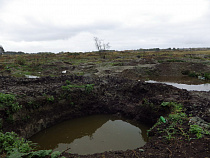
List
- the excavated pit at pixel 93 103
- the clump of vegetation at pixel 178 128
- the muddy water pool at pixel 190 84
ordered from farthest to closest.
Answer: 1. the muddy water pool at pixel 190 84
2. the excavated pit at pixel 93 103
3. the clump of vegetation at pixel 178 128

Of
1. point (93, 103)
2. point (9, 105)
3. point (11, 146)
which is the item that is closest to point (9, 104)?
point (9, 105)

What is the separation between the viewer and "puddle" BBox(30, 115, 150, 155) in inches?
239

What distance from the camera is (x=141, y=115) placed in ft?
26.1

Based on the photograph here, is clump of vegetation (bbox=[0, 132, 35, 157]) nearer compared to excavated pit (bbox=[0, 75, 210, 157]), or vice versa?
clump of vegetation (bbox=[0, 132, 35, 157])

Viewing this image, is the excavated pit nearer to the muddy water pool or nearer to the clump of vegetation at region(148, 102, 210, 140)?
the clump of vegetation at region(148, 102, 210, 140)

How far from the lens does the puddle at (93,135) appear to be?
19.9 ft

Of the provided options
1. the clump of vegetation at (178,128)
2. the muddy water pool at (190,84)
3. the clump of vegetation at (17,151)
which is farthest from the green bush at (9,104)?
the muddy water pool at (190,84)

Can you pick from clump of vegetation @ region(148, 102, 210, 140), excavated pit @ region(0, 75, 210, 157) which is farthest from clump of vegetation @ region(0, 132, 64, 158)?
clump of vegetation @ region(148, 102, 210, 140)

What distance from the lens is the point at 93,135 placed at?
23.3ft

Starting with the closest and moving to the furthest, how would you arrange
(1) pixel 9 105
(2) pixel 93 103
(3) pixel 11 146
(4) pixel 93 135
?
1. (3) pixel 11 146
2. (1) pixel 9 105
3. (4) pixel 93 135
4. (2) pixel 93 103

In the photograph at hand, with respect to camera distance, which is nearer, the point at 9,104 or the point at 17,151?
the point at 17,151

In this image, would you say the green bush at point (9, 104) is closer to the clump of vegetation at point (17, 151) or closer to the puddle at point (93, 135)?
the puddle at point (93, 135)

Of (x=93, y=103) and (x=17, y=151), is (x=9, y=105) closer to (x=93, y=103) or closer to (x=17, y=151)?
(x=17, y=151)

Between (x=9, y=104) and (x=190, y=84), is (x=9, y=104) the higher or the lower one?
the higher one
